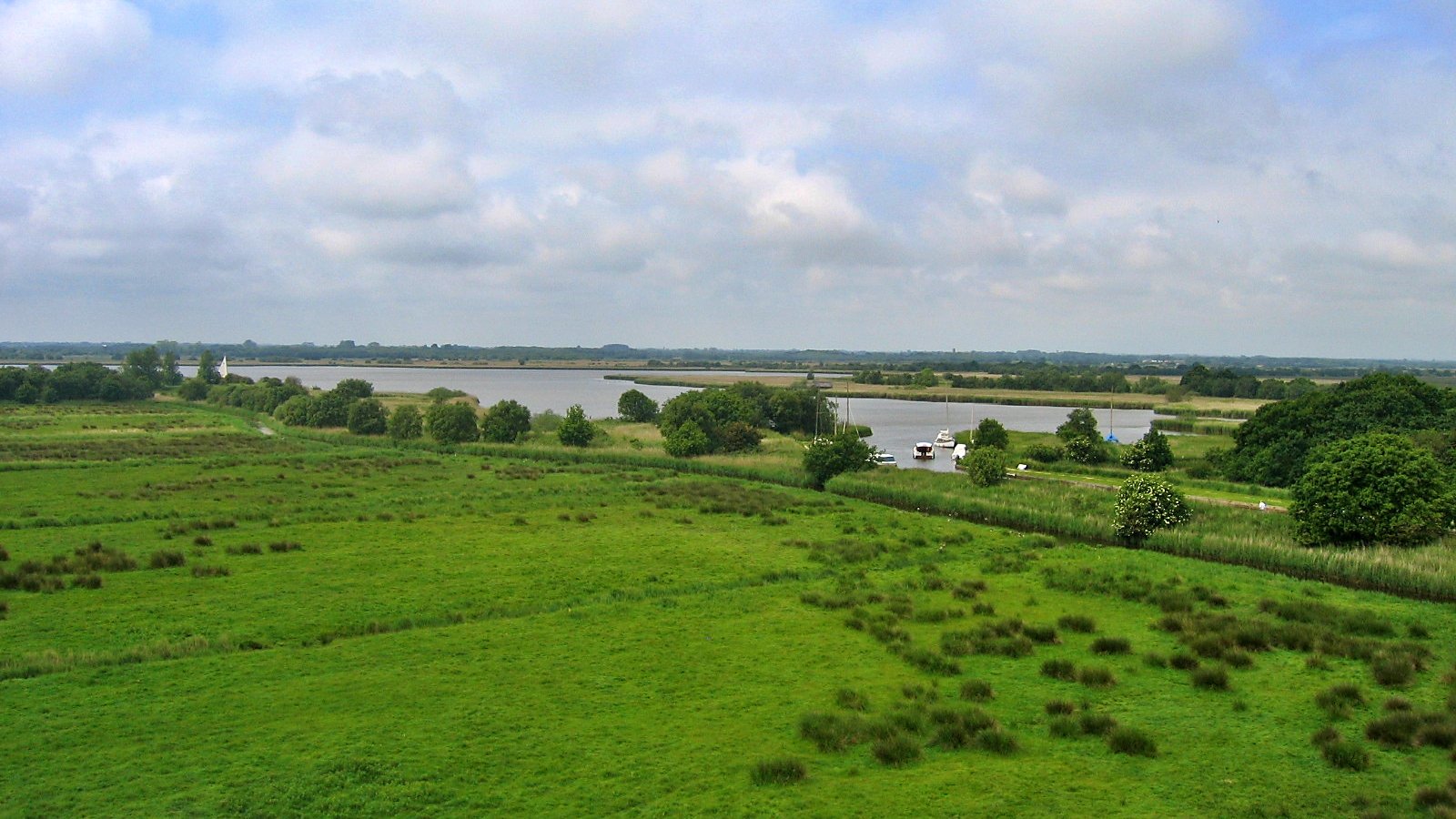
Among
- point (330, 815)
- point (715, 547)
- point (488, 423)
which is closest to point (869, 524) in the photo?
point (715, 547)

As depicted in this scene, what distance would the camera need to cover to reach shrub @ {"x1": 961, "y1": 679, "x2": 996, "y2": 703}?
51.7 feet

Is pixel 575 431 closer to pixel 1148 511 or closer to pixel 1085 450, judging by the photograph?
pixel 1085 450

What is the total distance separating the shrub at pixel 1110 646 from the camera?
61.5ft

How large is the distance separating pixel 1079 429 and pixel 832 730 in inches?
2088

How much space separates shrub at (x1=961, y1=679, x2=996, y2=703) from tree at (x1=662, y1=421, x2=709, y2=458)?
43.6 meters

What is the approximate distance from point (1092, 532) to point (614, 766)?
90.7 ft

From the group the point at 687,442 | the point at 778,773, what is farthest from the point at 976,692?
the point at 687,442

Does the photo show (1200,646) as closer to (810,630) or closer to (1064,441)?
(810,630)

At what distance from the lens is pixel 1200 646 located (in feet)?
61.4

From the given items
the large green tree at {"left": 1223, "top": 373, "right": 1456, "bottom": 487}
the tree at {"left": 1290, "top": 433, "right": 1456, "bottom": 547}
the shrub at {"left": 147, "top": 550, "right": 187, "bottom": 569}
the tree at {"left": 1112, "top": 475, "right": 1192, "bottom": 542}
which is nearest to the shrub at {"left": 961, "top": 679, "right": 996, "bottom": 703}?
the tree at {"left": 1290, "top": 433, "right": 1456, "bottom": 547}

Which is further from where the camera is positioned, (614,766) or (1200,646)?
(1200,646)

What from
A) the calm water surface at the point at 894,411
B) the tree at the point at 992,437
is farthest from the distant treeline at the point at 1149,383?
the tree at the point at 992,437

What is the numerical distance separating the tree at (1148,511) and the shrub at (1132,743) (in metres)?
21.6

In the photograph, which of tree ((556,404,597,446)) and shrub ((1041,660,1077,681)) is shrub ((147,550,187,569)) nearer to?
shrub ((1041,660,1077,681))
